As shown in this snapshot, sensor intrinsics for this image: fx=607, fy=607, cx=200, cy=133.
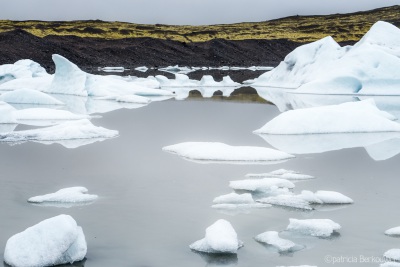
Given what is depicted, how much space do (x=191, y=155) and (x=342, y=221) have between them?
8.57 ft

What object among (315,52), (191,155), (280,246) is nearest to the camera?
(280,246)

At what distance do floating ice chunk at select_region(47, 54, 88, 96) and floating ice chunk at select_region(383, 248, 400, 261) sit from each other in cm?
1305

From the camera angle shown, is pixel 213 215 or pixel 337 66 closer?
pixel 213 215

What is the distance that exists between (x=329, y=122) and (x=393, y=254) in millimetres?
4951

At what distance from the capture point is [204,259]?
3354mm

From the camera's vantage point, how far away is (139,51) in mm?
38531

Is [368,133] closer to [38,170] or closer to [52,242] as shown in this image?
[38,170]

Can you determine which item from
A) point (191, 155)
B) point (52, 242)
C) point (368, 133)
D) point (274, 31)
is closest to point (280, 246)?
point (52, 242)

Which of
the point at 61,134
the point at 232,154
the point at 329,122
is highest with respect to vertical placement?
the point at 329,122

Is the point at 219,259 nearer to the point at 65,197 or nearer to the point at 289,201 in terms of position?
the point at 289,201

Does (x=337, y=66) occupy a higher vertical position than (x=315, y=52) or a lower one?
lower

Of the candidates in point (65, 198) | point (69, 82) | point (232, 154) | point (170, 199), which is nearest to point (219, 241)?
point (170, 199)

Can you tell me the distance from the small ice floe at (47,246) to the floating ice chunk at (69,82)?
12622mm

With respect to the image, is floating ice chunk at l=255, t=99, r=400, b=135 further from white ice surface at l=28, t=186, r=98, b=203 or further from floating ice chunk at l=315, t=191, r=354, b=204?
white ice surface at l=28, t=186, r=98, b=203
